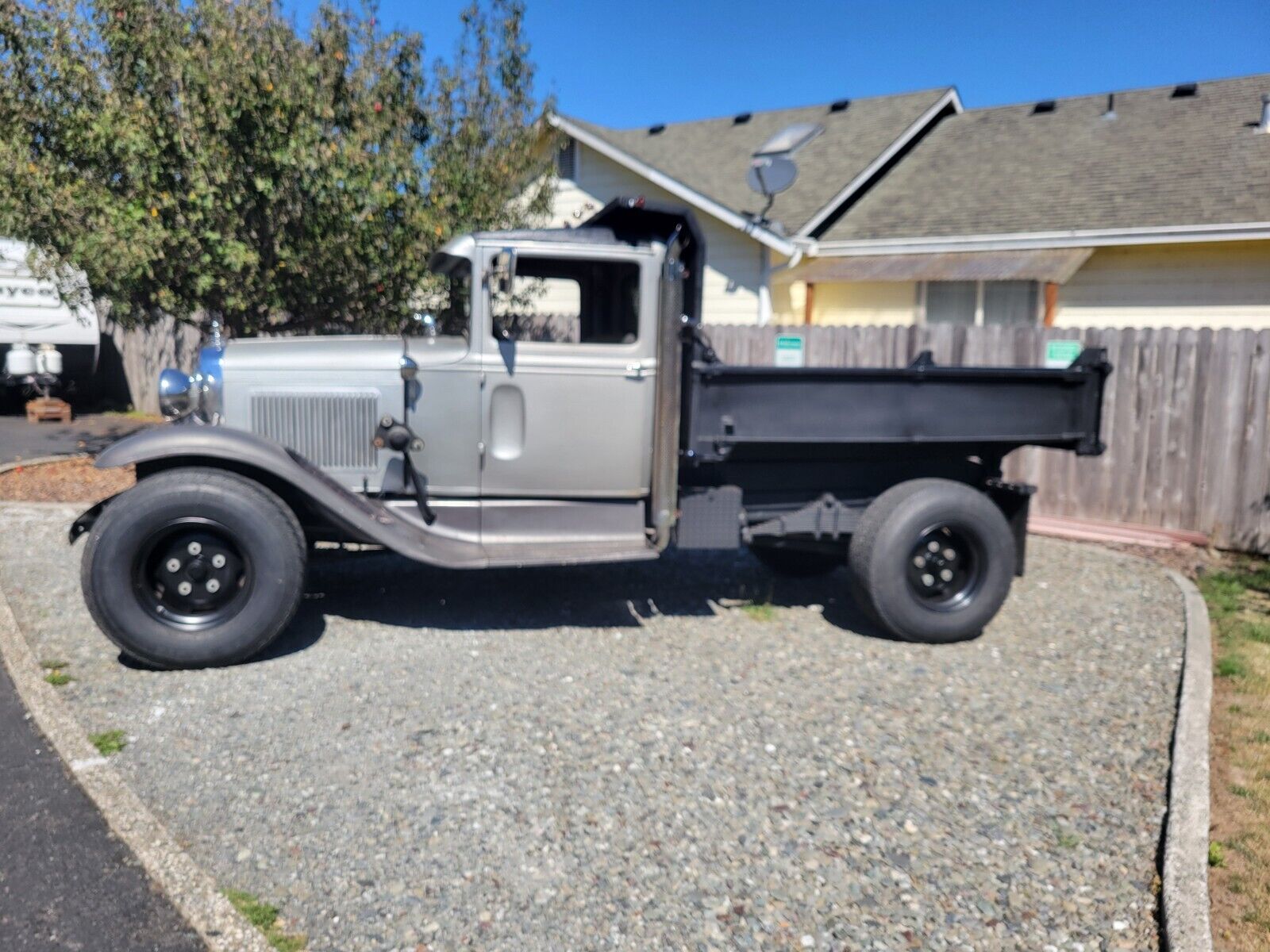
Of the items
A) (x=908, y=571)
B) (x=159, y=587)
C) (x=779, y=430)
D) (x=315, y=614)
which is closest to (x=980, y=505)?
(x=908, y=571)

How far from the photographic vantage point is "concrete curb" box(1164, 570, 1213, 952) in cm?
335

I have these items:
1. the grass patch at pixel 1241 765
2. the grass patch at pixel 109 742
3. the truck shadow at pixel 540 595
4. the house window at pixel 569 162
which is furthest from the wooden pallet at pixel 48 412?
the grass patch at pixel 1241 765

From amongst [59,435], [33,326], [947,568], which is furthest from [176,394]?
[33,326]

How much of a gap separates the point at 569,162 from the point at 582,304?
11.5 metres

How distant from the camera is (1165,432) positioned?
30.2 feet

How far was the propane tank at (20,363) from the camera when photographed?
1648cm

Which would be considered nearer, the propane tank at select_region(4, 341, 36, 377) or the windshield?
the windshield

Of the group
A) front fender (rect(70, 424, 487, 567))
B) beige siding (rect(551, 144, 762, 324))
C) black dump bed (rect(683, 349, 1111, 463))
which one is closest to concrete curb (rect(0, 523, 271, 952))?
front fender (rect(70, 424, 487, 567))

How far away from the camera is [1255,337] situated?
8625 mm

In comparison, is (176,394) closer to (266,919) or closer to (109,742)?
(109,742)

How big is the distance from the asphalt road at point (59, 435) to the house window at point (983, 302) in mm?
10624

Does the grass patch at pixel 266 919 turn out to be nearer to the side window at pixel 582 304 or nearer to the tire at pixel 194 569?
the tire at pixel 194 569

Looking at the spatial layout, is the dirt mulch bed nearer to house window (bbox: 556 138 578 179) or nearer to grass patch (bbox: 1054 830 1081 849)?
grass patch (bbox: 1054 830 1081 849)

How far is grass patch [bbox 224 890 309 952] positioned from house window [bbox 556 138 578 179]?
49.1 feet
